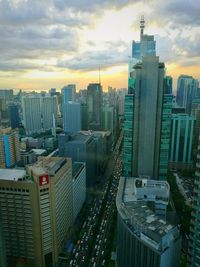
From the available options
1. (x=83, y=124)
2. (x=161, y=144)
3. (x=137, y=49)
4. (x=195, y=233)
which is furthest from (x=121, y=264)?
(x=83, y=124)

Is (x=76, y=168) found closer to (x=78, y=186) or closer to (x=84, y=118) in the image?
(x=78, y=186)

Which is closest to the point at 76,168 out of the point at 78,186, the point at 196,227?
the point at 78,186

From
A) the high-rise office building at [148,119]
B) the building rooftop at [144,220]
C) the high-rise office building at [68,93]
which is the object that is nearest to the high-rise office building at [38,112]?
the high-rise office building at [68,93]

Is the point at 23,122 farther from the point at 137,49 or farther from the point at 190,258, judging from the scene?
the point at 190,258

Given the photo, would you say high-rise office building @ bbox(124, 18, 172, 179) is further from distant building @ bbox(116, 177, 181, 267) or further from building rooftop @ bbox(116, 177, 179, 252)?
distant building @ bbox(116, 177, 181, 267)

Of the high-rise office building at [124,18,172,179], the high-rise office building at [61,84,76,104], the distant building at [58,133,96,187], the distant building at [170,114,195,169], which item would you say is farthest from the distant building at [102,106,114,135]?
the high-rise office building at [124,18,172,179]

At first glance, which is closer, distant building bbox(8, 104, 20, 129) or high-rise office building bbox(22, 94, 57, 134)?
high-rise office building bbox(22, 94, 57, 134)
